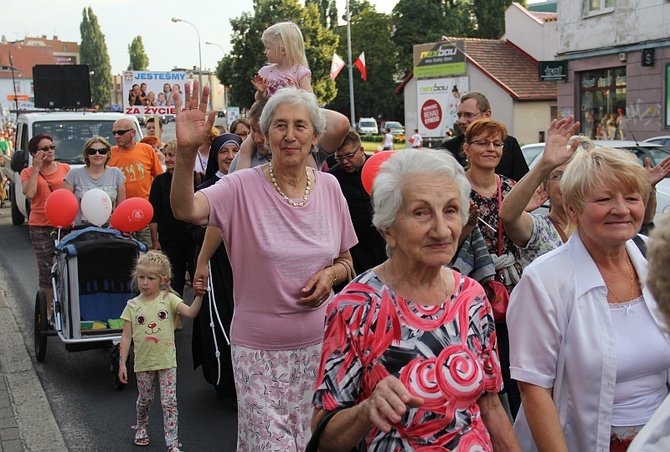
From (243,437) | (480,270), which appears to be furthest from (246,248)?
(480,270)

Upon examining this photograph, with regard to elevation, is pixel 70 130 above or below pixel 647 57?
below

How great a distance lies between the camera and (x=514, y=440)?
8.91 ft

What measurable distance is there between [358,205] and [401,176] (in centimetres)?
321

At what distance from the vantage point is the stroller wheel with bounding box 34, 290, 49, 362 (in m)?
7.24

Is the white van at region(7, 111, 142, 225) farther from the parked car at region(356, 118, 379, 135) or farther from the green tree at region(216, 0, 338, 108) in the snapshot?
the parked car at region(356, 118, 379, 135)

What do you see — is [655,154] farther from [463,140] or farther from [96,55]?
[96,55]

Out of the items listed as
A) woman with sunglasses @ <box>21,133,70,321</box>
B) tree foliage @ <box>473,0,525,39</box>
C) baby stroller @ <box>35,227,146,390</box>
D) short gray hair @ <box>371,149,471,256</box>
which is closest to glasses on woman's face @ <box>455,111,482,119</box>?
short gray hair @ <box>371,149,471,256</box>

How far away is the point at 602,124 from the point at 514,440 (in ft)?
88.8

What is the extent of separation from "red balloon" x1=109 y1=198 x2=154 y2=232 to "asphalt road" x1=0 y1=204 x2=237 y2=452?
1.91 feet

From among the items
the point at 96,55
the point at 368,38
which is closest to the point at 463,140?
the point at 368,38

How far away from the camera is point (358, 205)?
5.89 m

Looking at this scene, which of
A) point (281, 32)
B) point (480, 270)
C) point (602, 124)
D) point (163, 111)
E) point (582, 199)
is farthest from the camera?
point (602, 124)

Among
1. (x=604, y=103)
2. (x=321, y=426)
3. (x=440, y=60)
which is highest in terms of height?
(x=440, y=60)

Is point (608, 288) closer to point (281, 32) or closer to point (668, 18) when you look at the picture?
point (281, 32)
